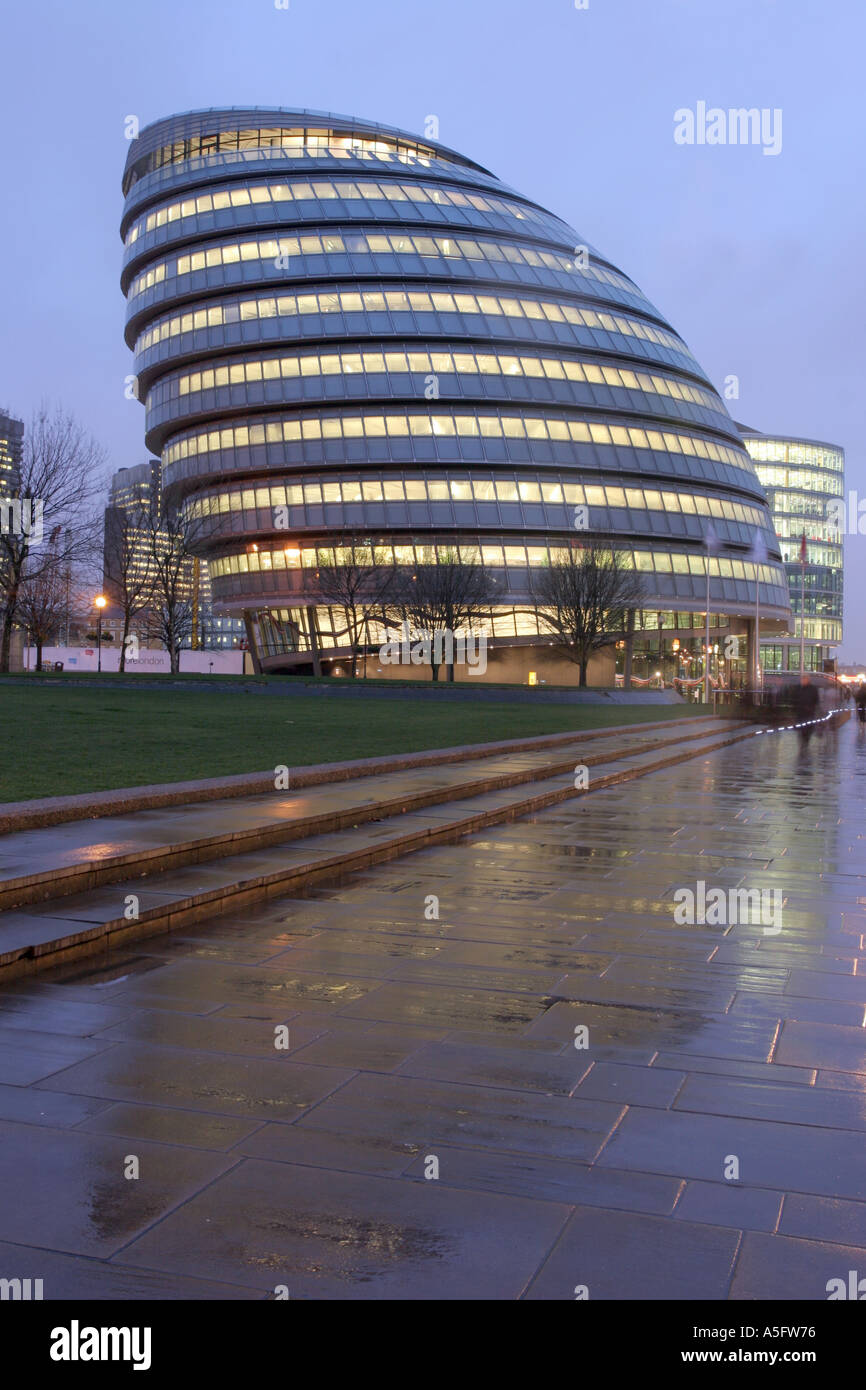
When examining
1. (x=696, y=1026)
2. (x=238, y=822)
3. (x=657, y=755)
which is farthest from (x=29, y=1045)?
(x=657, y=755)

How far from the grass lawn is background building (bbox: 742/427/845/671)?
133m

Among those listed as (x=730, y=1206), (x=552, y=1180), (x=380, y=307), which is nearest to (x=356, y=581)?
(x=380, y=307)

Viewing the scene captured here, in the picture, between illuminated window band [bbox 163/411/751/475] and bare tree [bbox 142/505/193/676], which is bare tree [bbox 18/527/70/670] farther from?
illuminated window band [bbox 163/411/751/475]

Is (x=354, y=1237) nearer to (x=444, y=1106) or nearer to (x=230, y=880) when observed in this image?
(x=444, y=1106)

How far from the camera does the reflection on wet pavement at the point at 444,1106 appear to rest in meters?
3.65

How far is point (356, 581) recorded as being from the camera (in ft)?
226

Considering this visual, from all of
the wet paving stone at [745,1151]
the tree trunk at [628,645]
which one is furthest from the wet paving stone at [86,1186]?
the tree trunk at [628,645]

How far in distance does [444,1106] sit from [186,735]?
17.7 metres

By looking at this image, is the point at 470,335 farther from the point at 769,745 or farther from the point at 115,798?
the point at 115,798

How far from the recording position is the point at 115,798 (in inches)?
468

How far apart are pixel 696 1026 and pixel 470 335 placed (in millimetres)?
76711

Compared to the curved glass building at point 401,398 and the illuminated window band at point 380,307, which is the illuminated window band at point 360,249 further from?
the illuminated window band at point 380,307

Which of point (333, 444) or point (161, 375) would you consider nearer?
point (333, 444)

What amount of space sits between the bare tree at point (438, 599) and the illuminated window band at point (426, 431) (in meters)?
11.6
